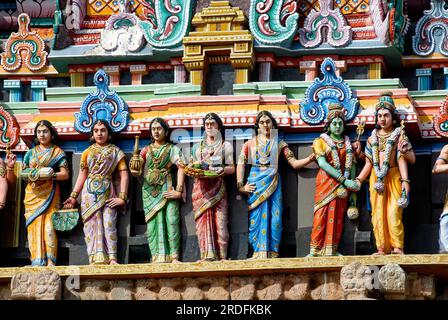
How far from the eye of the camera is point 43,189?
25.6 m

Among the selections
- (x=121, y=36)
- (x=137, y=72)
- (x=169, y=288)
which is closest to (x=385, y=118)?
(x=169, y=288)

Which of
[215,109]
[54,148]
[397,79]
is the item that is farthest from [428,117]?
[54,148]

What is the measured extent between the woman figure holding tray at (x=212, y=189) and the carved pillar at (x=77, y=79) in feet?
5.58

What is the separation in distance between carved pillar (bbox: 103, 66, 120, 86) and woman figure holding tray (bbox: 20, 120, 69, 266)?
933 mm

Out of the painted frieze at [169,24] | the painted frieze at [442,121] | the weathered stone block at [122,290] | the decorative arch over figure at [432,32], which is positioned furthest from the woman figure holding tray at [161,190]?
the decorative arch over figure at [432,32]

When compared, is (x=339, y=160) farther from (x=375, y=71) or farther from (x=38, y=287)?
(x=38, y=287)

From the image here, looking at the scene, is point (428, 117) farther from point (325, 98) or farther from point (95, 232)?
point (95, 232)

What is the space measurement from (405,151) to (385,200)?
52 centimetres

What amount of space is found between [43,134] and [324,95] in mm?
2856

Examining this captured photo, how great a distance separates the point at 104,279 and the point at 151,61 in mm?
2488

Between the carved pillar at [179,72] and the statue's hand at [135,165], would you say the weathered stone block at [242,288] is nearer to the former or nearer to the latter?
the statue's hand at [135,165]

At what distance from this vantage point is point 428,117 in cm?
2531
